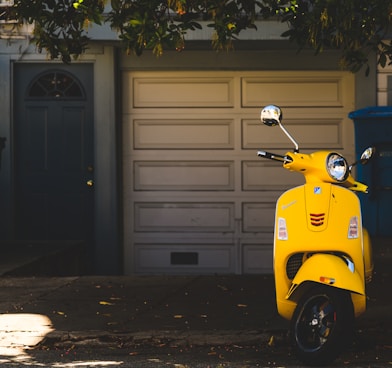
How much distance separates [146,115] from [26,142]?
1.36m

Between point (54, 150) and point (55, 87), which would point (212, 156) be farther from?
point (55, 87)

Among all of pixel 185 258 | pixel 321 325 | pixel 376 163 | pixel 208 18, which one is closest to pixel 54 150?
pixel 185 258

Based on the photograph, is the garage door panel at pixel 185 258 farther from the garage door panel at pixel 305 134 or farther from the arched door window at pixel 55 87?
the arched door window at pixel 55 87

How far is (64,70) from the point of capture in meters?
11.7

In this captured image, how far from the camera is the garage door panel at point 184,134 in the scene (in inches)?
461

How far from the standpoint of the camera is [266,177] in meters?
11.7

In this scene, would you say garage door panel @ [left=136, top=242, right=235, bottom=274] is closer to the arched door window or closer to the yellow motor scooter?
the arched door window

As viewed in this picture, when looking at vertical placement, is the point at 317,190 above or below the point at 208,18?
below

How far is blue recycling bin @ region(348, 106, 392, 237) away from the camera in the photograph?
33.3ft

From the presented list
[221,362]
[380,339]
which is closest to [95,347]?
[221,362]

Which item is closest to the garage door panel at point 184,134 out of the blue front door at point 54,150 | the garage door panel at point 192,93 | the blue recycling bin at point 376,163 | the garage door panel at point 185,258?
the garage door panel at point 192,93

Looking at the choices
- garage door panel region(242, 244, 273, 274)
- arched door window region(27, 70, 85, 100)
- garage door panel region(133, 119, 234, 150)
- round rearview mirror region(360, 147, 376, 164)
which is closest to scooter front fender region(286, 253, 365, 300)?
round rearview mirror region(360, 147, 376, 164)

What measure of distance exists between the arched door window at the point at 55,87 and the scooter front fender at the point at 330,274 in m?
6.17

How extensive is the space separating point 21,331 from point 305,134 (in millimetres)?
5508
